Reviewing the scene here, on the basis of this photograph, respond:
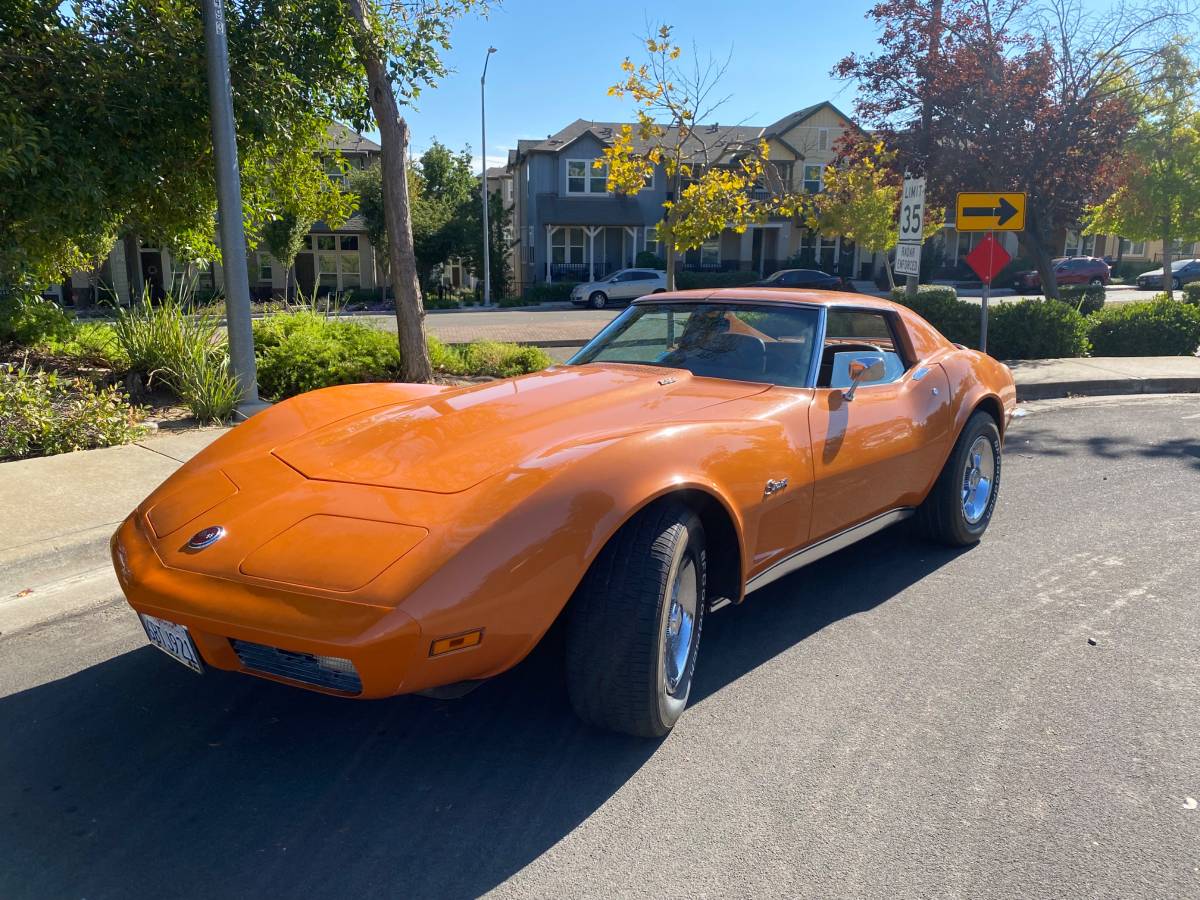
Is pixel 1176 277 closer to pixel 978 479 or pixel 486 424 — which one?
pixel 978 479

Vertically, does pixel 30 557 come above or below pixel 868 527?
below

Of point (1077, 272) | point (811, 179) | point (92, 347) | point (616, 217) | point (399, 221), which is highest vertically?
point (811, 179)

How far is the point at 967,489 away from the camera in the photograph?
196 inches

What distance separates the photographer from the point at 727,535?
10.5 feet

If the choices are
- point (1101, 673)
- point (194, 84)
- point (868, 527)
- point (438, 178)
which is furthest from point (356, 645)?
point (438, 178)

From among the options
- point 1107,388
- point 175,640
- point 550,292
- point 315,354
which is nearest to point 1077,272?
point 550,292

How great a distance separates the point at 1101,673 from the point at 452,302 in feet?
109

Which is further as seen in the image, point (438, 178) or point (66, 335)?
point (438, 178)

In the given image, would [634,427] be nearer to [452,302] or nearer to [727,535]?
[727,535]

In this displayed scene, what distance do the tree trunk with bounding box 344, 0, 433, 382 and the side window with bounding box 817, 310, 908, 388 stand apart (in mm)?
5681

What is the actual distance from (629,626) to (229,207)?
20.8 feet

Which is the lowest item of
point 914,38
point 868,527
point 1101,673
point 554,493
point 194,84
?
point 1101,673

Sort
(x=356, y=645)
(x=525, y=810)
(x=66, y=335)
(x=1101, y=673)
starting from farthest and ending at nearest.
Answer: (x=66, y=335) → (x=1101, y=673) → (x=525, y=810) → (x=356, y=645)

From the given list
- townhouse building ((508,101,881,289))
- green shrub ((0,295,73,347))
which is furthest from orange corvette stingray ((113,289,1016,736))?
townhouse building ((508,101,881,289))
